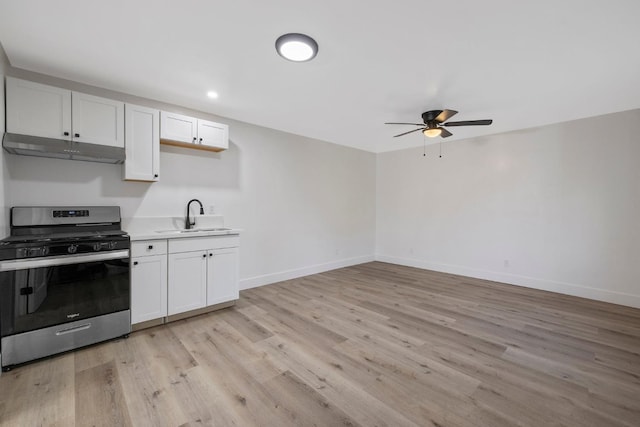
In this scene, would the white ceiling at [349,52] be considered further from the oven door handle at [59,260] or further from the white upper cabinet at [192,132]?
the oven door handle at [59,260]

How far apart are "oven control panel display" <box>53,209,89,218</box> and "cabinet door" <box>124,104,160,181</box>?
20.6 inches

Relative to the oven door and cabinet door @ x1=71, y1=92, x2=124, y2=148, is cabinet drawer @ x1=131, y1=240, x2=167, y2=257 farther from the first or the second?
cabinet door @ x1=71, y1=92, x2=124, y2=148

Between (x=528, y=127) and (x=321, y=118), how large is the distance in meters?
3.36

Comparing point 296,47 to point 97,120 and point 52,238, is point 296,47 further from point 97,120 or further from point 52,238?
point 52,238

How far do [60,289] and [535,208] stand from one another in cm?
607

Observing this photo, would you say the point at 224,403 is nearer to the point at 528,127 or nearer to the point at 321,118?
Result: the point at 321,118

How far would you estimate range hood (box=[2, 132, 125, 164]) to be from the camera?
2.31 m

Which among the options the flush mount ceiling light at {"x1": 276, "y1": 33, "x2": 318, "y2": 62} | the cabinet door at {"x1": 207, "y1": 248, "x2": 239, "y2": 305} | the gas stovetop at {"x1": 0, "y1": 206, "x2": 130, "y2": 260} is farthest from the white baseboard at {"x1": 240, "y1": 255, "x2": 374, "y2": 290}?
the flush mount ceiling light at {"x1": 276, "y1": 33, "x2": 318, "y2": 62}

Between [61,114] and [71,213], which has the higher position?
[61,114]

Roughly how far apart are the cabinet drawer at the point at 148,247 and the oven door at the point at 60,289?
11 centimetres

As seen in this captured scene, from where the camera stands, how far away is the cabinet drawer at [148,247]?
2.68 metres

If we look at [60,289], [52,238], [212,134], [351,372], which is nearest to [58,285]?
[60,289]

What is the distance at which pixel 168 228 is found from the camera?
11.1 ft

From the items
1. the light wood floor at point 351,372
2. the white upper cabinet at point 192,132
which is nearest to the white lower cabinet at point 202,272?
the light wood floor at point 351,372
